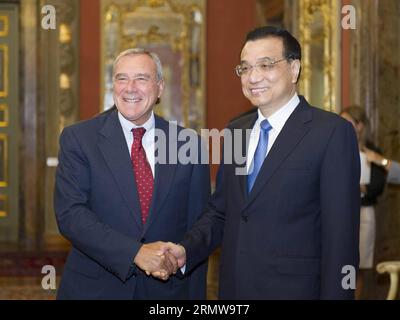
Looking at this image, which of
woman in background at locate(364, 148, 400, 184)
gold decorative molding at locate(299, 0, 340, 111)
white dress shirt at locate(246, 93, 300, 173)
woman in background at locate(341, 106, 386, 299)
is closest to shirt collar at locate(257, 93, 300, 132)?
white dress shirt at locate(246, 93, 300, 173)

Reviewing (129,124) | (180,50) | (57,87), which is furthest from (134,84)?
(180,50)

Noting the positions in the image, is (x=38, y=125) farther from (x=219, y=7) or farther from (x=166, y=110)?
(x=219, y=7)

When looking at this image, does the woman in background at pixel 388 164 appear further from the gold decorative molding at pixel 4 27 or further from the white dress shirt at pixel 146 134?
the gold decorative molding at pixel 4 27

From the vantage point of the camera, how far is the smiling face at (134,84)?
9.37 ft

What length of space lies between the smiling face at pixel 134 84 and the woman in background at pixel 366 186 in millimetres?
2964

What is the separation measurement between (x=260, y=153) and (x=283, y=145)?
0.30ft

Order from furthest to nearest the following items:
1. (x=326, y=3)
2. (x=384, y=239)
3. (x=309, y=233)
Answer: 1. (x=326, y=3)
2. (x=384, y=239)
3. (x=309, y=233)

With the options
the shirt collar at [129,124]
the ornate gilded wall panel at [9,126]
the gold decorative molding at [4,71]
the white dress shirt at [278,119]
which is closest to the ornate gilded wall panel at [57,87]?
the ornate gilded wall panel at [9,126]

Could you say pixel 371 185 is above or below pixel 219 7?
below

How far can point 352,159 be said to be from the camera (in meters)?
2.58

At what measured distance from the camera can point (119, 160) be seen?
9.48 ft

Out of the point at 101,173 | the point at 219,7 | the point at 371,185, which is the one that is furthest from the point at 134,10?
the point at 101,173

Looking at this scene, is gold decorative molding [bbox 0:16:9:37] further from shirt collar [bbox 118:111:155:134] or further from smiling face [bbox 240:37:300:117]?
smiling face [bbox 240:37:300:117]

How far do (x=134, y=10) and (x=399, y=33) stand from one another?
4.27 meters
